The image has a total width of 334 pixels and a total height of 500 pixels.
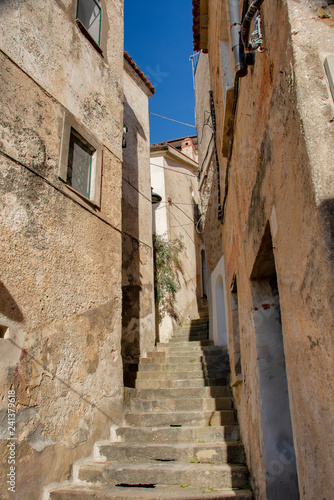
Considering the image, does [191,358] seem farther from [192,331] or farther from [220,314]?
[192,331]

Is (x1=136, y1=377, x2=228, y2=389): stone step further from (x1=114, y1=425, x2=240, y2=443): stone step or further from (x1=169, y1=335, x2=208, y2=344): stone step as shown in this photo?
(x1=169, y1=335, x2=208, y2=344): stone step

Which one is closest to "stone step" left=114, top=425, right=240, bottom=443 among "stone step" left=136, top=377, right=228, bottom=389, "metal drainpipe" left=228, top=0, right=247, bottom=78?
"stone step" left=136, top=377, right=228, bottom=389

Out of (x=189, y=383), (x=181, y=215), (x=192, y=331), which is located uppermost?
(x=181, y=215)

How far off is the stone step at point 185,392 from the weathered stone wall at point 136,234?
32.4 inches

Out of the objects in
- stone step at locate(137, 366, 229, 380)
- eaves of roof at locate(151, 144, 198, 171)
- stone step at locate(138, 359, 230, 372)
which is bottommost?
stone step at locate(137, 366, 229, 380)

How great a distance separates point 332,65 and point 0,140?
3.40 meters

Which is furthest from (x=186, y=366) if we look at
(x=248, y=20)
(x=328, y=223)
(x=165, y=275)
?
(x=328, y=223)

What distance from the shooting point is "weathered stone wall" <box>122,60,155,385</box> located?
7801 mm

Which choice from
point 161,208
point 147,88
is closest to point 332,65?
point 147,88

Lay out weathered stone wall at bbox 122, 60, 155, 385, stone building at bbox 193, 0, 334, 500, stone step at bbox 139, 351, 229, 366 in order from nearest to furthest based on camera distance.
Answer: stone building at bbox 193, 0, 334, 500
stone step at bbox 139, 351, 229, 366
weathered stone wall at bbox 122, 60, 155, 385

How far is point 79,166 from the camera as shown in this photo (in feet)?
17.7

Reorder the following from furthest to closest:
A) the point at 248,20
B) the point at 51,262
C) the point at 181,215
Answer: the point at 181,215 → the point at 51,262 → the point at 248,20

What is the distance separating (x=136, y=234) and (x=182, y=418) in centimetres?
447

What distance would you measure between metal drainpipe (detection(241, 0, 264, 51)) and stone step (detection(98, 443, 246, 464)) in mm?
4173
